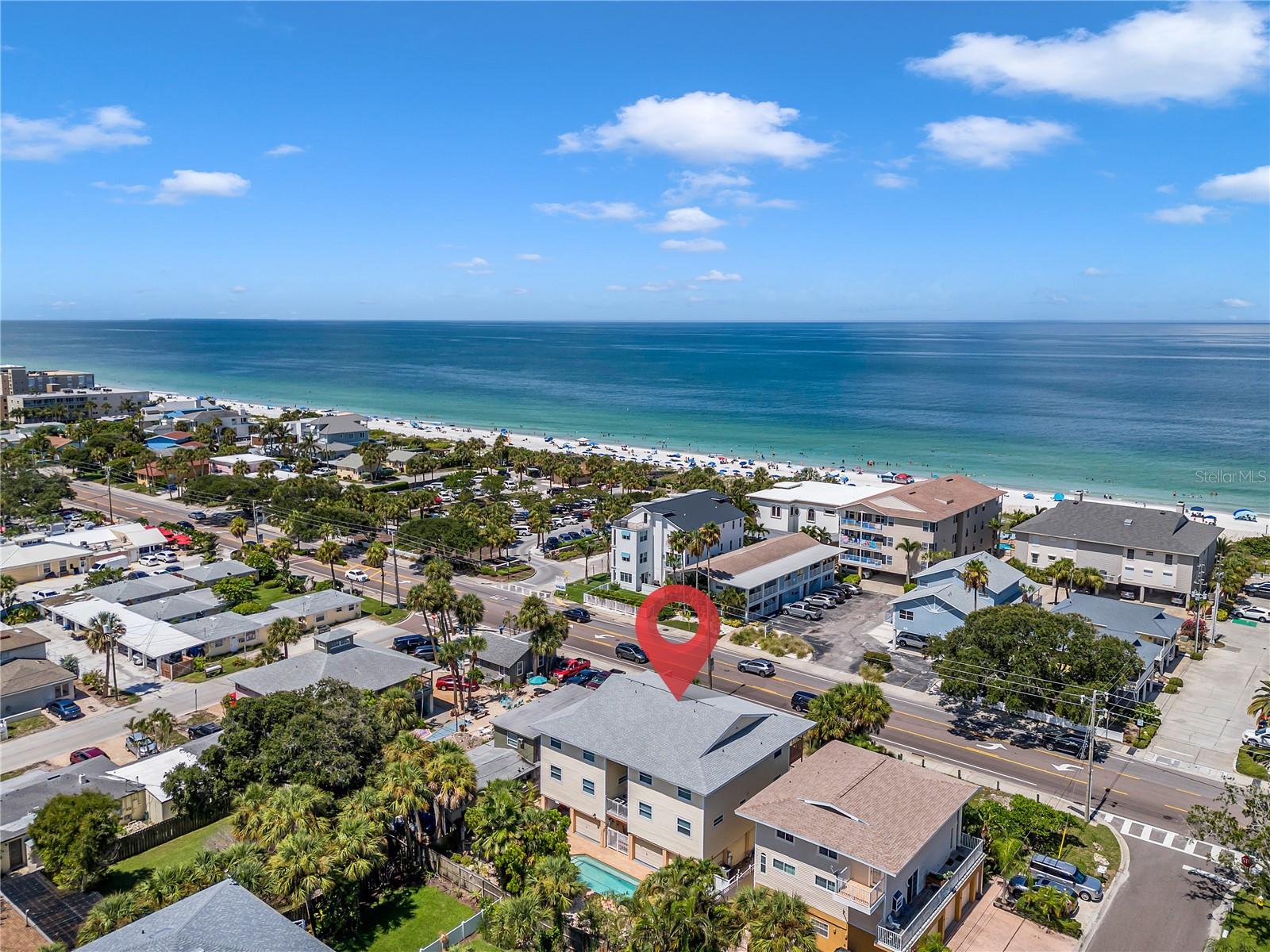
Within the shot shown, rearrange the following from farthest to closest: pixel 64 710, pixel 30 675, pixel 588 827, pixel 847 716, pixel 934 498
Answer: pixel 934 498, pixel 30 675, pixel 64 710, pixel 847 716, pixel 588 827

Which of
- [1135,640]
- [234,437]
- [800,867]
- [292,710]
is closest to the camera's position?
[800,867]

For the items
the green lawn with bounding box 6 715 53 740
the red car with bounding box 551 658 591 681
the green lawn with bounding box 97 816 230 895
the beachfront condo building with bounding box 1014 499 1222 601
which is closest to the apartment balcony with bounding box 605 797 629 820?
the green lawn with bounding box 97 816 230 895

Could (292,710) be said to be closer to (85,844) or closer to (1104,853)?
(85,844)

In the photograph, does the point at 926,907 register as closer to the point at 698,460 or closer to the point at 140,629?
the point at 140,629

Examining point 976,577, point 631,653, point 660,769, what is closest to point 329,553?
point 631,653

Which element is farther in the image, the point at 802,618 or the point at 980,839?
the point at 802,618

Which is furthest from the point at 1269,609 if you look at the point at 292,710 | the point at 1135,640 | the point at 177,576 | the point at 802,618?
the point at 177,576

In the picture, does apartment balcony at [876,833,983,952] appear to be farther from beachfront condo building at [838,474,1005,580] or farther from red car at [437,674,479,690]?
beachfront condo building at [838,474,1005,580]
